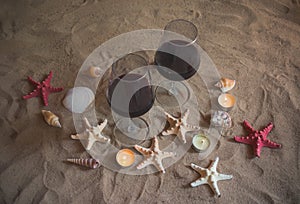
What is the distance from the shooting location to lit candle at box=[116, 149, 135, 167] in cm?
154

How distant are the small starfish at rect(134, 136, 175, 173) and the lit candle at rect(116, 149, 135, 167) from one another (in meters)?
0.05

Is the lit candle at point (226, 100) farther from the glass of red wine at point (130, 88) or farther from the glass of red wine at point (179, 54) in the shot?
the glass of red wine at point (130, 88)

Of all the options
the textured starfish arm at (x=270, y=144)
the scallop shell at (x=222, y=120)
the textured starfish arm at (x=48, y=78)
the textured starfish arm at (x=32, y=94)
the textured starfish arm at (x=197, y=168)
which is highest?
the textured starfish arm at (x=48, y=78)

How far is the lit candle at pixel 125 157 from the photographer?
60.6 inches

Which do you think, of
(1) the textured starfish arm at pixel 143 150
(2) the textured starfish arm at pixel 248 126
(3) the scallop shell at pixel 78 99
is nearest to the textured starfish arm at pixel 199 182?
(1) the textured starfish arm at pixel 143 150

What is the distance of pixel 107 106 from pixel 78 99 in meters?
0.17

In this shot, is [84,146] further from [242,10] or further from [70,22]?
[242,10]

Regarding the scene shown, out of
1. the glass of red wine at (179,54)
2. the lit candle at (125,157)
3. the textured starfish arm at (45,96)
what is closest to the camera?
the glass of red wine at (179,54)

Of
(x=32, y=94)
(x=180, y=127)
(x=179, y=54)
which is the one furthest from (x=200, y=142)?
(x=32, y=94)

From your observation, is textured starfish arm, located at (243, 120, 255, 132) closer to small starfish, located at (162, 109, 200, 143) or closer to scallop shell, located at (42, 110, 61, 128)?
small starfish, located at (162, 109, 200, 143)

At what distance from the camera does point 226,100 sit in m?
1.74

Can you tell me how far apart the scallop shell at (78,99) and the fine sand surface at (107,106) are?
0.06 meters

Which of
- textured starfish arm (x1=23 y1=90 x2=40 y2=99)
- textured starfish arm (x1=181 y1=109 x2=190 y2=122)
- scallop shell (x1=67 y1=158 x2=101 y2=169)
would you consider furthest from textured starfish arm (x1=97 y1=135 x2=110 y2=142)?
textured starfish arm (x1=23 y1=90 x2=40 y2=99)

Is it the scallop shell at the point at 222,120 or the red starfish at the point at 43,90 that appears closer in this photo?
the scallop shell at the point at 222,120
